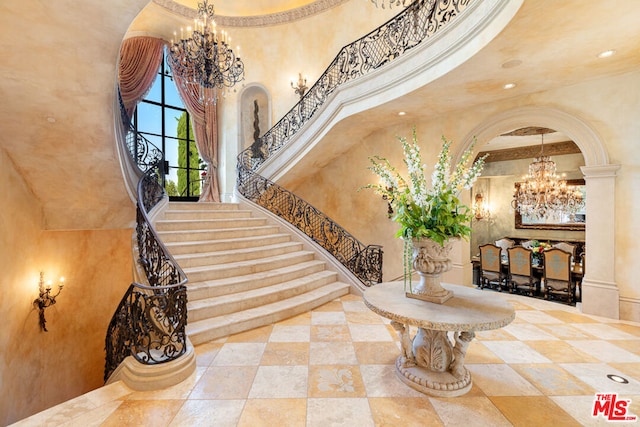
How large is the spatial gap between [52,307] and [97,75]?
4.52 meters

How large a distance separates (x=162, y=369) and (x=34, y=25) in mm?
3391

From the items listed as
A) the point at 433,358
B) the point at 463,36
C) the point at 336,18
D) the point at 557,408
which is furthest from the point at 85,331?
the point at 336,18

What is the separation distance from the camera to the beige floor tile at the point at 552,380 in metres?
2.54

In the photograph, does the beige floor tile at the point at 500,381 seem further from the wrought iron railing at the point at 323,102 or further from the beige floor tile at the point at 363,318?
Answer: the wrought iron railing at the point at 323,102

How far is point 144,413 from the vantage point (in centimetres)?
230

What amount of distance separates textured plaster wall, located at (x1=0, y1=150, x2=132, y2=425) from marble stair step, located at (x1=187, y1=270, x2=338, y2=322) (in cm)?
295

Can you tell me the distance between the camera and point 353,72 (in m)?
6.15

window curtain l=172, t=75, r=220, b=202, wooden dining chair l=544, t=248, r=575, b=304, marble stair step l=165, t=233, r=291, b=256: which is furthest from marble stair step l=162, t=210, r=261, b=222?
wooden dining chair l=544, t=248, r=575, b=304

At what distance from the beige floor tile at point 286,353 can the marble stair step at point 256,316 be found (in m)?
0.55

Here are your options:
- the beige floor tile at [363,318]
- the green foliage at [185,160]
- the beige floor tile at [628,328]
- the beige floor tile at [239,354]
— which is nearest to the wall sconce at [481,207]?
the beige floor tile at [628,328]

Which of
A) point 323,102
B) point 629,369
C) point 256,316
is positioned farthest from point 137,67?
point 629,369

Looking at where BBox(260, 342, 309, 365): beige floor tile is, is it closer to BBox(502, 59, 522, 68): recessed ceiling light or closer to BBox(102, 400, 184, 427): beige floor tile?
BBox(102, 400, 184, 427): beige floor tile

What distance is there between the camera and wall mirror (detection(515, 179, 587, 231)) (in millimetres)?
8633

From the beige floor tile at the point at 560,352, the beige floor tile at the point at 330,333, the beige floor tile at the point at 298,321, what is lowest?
the beige floor tile at the point at 560,352
